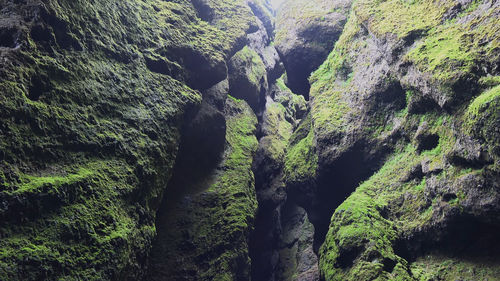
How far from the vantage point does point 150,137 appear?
9.62 meters

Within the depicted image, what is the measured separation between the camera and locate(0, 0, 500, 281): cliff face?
6902 millimetres

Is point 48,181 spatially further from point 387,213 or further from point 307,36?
point 307,36

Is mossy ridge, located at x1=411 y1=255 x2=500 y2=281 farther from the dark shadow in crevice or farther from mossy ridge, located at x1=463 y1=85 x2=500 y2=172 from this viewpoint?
mossy ridge, located at x1=463 y1=85 x2=500 y2=172

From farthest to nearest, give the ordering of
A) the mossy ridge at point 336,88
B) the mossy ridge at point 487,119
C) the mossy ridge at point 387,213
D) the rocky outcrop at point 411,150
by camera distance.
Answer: the mossy ridge at point 336,88
the mossy ridge at point 387,213
the rocky outcrop at point 411,150
the mossy ridge at point 487,119

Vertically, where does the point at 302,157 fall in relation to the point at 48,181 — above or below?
above

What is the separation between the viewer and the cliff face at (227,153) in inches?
272

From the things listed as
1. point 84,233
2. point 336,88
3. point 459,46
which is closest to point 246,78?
point 336,88

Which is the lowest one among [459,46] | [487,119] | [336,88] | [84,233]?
[84,233]

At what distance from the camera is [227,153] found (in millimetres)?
14664

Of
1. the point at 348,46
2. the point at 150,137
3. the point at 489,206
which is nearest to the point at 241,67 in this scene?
the point at 348,46

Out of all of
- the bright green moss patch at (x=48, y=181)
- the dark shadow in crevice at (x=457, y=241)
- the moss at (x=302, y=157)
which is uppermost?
the moss at (x=302, y=157)

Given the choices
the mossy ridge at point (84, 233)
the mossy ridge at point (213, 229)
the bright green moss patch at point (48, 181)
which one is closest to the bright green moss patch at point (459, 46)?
the mossy ridge at point (213, 229)

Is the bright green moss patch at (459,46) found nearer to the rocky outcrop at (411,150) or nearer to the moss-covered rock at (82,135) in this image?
the rocky outcrop at (411,150)

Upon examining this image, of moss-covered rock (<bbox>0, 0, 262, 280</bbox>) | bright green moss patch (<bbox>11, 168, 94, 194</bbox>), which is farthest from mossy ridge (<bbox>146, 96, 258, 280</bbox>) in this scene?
bright green moss patch (<bbox>11, 168, 94, 194</bbox>)
